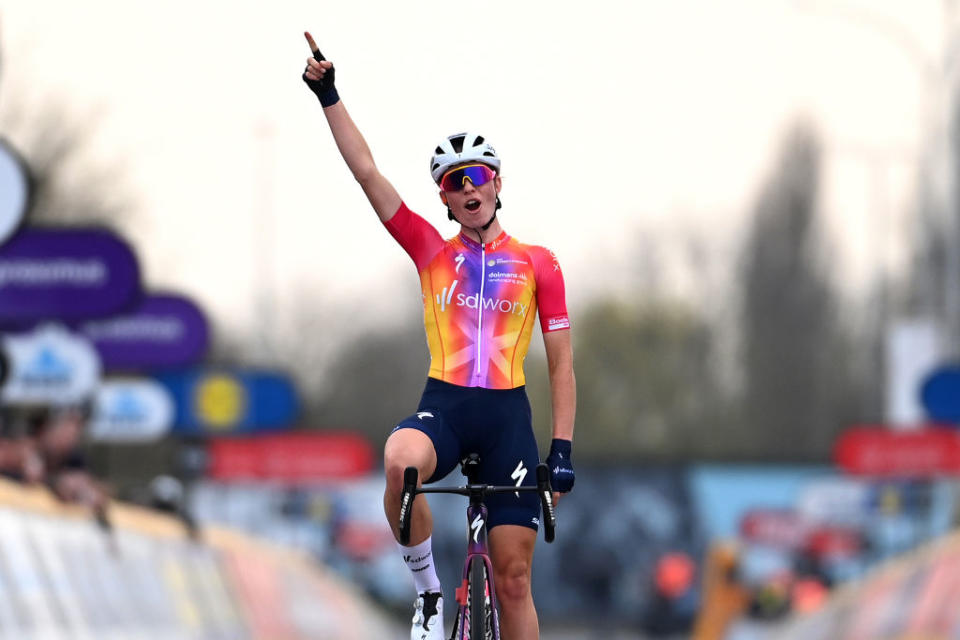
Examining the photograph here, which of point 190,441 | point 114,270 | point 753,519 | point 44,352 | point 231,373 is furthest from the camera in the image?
point 753,519

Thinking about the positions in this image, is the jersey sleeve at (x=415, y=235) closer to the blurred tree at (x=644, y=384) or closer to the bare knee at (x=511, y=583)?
the bare knee at (x=511, y=583)

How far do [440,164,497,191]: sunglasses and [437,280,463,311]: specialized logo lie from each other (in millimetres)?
385

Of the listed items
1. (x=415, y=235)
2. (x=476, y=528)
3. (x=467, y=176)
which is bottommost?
(x=476, y=528)

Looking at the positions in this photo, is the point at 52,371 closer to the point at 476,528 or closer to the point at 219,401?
the point at 219,401

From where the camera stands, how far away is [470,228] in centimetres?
889

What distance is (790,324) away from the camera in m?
85.8

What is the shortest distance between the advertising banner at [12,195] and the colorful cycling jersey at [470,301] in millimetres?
3965

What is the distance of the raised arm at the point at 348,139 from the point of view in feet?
28.1

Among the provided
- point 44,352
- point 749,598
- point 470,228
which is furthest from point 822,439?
point 470,228

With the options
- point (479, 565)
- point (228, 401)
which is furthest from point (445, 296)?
point (228, 401)

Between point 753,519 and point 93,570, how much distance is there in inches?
1488

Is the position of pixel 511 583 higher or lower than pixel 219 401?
higher

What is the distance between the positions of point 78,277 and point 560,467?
19.3 feet

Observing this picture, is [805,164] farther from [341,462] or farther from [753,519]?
[341,462]
